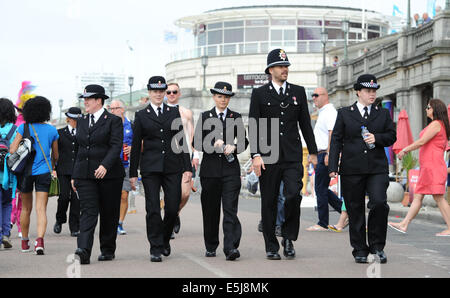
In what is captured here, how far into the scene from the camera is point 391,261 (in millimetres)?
9734

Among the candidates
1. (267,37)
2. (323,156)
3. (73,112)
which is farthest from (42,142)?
(267,37)

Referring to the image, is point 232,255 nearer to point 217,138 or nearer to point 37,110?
point 217,138

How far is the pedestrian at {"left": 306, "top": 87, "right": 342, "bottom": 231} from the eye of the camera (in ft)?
44.0

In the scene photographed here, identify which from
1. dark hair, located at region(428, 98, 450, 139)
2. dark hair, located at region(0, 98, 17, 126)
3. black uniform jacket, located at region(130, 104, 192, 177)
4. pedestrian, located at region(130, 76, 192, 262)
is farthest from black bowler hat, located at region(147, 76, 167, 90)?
dark hair, located at region(428, 98, 450, 139)

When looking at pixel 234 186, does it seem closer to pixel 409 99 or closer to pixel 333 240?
pixel 333 240

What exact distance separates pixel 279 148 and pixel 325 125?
3838 mm

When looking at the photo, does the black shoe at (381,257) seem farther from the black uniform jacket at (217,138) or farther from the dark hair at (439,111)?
the dark hair at (439,111)

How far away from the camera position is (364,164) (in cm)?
974

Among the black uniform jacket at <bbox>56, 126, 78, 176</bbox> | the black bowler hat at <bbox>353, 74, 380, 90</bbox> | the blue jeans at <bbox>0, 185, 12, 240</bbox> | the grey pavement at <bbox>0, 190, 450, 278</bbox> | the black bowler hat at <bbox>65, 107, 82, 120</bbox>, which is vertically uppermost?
the black bowler hat at <bbox>353, 74, 380, 90</bbox>

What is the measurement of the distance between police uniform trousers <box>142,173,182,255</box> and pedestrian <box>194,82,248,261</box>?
0.36 meters

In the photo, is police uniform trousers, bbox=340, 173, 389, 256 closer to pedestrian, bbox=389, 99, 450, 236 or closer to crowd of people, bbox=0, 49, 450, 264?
crowd of people, bbox=0, 49, 450, 264

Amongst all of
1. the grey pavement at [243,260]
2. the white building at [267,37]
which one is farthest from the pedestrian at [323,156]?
the white building at [267,37]
